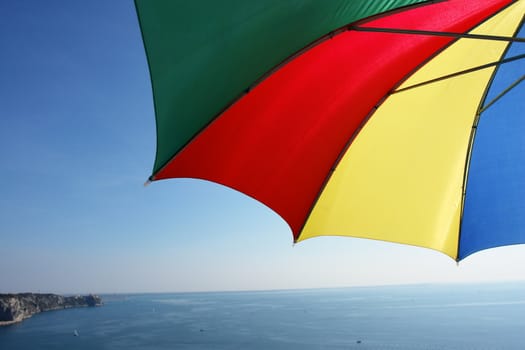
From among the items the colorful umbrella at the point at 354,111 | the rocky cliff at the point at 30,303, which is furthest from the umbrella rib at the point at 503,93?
the rocky cliff at the point at 30,303

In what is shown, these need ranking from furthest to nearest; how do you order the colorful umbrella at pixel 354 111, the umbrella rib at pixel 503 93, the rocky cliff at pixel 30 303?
the rocky cliff at pixel 30 303
the umbrella rib at pixel 503 93
the colorful umbrella at pixel 354 111

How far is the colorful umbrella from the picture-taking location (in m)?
1.78

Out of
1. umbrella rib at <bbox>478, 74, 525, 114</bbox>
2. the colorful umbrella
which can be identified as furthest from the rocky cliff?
umbrella rib at <bbox>478, 74, 525, 114</bbox>

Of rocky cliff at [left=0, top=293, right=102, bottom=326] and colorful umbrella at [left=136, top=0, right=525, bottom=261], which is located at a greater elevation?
colorful umbrella at [left=136, top=0, right=525, bottom=261]

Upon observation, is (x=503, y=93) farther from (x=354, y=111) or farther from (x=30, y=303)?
(x=30, y=303)

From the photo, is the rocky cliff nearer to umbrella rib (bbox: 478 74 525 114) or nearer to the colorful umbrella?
the colorful umbrella

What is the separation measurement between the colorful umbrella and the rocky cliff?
393ft

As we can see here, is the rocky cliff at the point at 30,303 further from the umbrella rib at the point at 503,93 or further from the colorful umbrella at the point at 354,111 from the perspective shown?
the umbrella rib at the point at 503,93

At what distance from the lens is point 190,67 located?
179 centimetres

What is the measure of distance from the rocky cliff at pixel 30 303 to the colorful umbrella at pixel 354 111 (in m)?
120

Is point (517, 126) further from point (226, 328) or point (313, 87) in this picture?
point (226, 328)

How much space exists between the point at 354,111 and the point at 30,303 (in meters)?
146

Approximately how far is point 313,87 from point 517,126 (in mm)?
1713

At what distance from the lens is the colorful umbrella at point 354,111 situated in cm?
178
